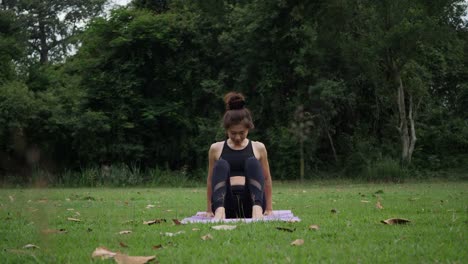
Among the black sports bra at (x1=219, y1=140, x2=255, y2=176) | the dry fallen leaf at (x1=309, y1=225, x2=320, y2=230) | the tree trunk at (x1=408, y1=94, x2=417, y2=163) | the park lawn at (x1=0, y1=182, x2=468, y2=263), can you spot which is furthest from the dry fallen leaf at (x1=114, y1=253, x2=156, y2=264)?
the tree trunk at (x1=408, y1=94, x2=417, y2=163)

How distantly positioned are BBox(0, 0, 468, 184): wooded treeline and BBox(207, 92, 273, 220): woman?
43.5 feet

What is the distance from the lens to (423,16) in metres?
17.6

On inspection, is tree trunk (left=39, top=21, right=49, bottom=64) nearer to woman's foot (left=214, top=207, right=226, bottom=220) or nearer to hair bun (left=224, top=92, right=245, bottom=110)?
hair bun (left=224, top=92, right=245, bottom=110)

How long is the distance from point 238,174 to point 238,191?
200 mm

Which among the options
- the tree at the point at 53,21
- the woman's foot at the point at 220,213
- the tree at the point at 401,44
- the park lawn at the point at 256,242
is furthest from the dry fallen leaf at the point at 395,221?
the tree at the point at 53,21

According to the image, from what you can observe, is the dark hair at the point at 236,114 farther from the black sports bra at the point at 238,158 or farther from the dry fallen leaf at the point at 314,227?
the dry fallen leaf at the point at 314,227

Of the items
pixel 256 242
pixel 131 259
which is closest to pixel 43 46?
pixel 256 242

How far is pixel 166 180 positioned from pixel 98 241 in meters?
15.6

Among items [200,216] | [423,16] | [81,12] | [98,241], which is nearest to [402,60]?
[423,16]

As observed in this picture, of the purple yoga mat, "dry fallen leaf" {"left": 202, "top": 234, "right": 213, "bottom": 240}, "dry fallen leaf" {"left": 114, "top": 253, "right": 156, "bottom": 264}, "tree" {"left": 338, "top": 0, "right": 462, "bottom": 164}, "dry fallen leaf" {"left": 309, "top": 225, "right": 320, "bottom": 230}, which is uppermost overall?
"tree" {"left": 338, "top": 0, "right": 462, "bottom": 164}

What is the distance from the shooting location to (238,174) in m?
5.54

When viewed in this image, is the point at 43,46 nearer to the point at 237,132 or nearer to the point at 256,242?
the point at 237,132

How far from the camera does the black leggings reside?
521cm

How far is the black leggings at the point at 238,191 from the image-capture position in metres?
5.21
